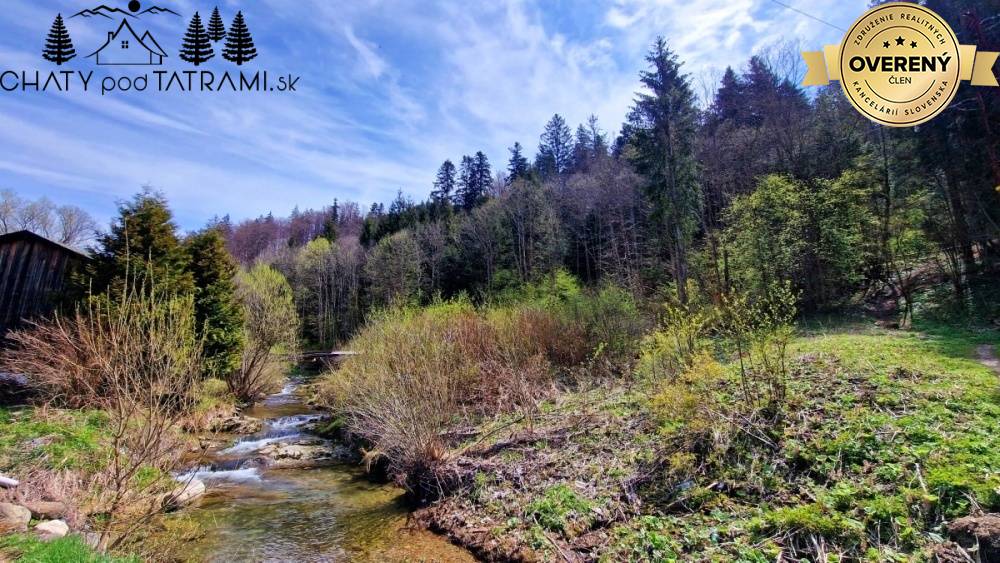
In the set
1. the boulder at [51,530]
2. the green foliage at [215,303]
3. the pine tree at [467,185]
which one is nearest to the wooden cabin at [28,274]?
the green foliage at [215,303]

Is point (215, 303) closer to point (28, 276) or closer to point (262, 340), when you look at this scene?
point (262, 340)

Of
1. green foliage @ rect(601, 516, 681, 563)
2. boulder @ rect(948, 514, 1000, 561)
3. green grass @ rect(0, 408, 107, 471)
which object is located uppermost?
green grass @ rect(0, 408, 107, 471)

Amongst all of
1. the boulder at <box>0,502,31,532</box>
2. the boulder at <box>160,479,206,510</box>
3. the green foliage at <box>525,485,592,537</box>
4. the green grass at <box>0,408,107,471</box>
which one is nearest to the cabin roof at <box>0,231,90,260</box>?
the green grass at <box>0,408,107,471</box>

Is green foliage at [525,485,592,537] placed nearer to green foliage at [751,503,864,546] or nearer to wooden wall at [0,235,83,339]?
green foliage at [751,503,864,546]

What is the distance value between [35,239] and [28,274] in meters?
1.30

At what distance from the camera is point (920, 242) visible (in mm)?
16094

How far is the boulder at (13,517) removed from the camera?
5.37 m

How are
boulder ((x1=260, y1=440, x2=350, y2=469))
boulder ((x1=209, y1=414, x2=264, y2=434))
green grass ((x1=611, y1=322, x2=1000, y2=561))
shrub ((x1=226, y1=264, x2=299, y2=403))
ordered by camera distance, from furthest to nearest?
shrub ((x1=226, y1=264, x2=299, y2=403)) < boulder ((x1=209, y1=414, x2=264, y2=434)) < boulder ((x1=260, y1=440, x2=350, y2=469)) < green grass ((x1=611, y1=322, x2=1000, y2=561))

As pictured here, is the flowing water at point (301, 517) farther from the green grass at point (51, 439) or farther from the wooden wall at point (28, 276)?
the wooden wall at point (28, 276)

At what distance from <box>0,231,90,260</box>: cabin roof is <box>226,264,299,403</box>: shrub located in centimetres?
522

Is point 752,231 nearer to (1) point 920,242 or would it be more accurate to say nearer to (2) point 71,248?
(1) point 920,242

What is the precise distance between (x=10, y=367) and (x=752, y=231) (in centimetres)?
2451

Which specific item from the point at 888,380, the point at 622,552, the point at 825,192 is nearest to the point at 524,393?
the point at 622,552

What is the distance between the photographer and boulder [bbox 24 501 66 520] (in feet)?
19.8
